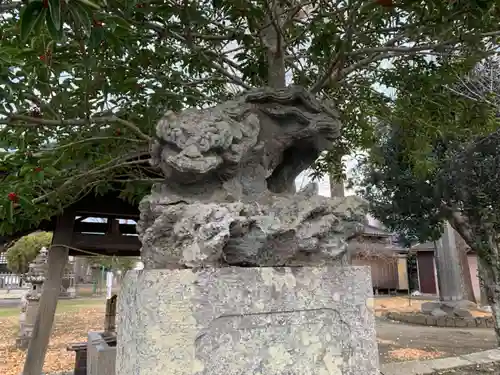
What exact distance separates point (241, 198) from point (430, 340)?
899cm

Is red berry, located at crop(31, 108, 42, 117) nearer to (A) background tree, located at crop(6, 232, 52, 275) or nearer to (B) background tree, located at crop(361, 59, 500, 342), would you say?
(B) background tree, located at crop(361, 59, 500, 342)

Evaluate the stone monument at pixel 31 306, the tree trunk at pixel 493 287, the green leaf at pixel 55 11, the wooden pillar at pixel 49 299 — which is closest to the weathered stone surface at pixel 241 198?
the green leaf at pixel 55 11

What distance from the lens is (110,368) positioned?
412 cm

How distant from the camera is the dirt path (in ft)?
25.4

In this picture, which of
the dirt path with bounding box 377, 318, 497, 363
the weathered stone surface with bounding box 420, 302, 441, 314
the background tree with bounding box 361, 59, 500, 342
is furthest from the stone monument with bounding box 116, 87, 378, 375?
the weathered stone surface with bounding box 420, 302, 441, 314

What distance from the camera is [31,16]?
1.14 m

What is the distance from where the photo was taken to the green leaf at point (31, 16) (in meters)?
1.11

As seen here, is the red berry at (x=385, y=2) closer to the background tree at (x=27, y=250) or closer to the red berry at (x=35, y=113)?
the red berry at (x=35, y=113)

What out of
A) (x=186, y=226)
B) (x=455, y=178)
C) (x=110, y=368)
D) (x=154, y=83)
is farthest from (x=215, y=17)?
(x=455, y=178)

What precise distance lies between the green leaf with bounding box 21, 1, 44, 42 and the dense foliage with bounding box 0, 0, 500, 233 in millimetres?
545

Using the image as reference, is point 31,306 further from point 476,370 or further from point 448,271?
point 448,271

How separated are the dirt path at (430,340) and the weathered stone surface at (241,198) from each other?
6.15 meters

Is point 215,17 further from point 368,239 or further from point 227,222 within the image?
point 368,239

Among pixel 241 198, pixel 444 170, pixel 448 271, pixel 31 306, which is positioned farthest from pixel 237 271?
pixel 448 271
